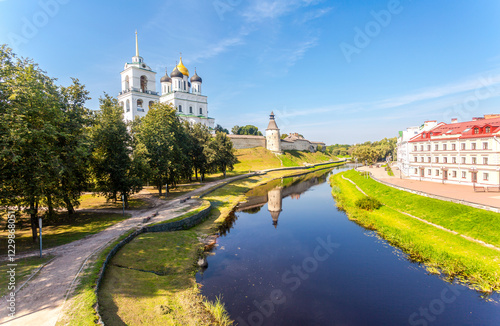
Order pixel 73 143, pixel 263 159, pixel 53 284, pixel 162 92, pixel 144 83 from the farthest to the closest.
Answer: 1. pixel 263 159
2. pixel 162 92
3. pixel 144 83
4. pixel 73 143
5. pixel 53 284

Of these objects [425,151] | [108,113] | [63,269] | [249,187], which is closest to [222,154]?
[249,187]

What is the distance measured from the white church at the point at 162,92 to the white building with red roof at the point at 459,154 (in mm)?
55966

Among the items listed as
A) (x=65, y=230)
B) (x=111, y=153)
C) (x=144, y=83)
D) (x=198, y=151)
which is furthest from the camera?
(x=144, y=83)

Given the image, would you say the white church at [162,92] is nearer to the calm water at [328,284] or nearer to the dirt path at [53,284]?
the dirt path at [53,284]

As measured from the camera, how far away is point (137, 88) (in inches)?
2399

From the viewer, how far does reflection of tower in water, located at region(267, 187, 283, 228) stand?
29.0m

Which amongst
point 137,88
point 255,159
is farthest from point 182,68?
point 255,159

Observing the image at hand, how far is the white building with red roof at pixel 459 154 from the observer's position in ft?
94.5

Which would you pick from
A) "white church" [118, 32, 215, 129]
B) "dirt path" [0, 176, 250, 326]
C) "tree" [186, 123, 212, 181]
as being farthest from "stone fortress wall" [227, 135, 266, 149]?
"dirt path" [0, 176, 250, 326]

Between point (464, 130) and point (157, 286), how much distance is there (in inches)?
1668

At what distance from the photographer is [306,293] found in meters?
13.0

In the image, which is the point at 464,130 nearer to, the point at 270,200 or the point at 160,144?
the point at 270,200

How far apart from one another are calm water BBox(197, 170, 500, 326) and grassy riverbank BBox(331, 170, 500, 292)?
1.13 metres

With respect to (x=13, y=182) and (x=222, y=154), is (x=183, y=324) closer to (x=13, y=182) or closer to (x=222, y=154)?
(x=13, y=182)
